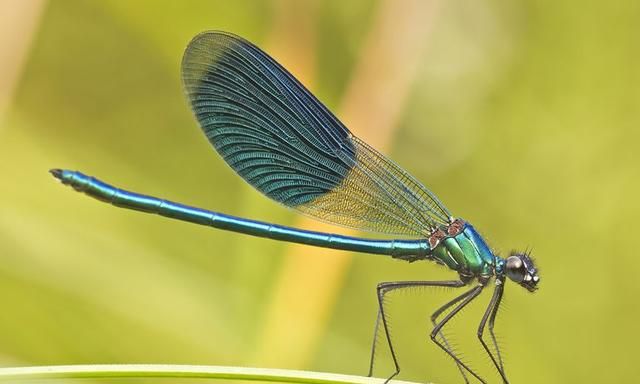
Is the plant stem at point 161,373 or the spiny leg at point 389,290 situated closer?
the plant stem at point 161,373

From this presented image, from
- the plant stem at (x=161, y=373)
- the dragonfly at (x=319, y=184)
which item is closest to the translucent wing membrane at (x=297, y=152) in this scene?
the dragonfly at (x=319, y=184)

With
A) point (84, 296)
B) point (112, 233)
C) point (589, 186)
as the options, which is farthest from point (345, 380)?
point (589, 186)

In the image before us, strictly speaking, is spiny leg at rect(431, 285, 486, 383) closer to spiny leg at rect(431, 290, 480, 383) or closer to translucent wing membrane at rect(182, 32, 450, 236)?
spiny leg at rect(431, 290, 480, 383)

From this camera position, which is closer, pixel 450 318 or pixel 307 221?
pixel 450 318

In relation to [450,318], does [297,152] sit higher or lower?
higher

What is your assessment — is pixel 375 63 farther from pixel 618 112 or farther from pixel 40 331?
pixel 40 331

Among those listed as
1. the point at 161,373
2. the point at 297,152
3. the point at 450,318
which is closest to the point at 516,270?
the point at 450,318

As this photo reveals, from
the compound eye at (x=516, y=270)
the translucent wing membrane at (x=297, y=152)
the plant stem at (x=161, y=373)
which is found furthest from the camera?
the compound eye at (x=516, y=270)

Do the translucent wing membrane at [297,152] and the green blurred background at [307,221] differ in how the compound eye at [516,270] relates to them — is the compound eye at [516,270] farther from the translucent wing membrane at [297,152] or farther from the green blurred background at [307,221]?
the translucent wing membrane at [297,152]

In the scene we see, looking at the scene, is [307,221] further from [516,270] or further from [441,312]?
[516,270]
